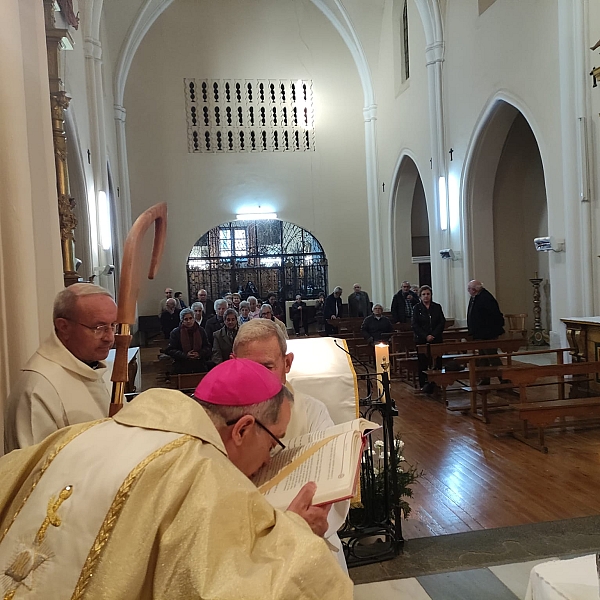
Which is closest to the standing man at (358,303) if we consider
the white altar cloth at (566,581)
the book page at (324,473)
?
the white altar cloth at (566,581)

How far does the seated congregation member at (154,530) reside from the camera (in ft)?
3.21

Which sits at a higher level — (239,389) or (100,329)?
(100,329)

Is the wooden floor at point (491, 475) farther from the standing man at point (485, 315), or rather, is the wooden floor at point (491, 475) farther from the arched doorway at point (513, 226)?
the arched doorway at point (513, 226)

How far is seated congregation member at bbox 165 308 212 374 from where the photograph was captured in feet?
23.7

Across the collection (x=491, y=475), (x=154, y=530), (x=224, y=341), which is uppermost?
(x=154, y=530)

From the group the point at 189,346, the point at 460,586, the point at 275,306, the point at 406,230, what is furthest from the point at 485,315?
the point at 406,230

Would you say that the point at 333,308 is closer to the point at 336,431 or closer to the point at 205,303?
the point at 205,303

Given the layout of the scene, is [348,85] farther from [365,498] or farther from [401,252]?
[365,498]

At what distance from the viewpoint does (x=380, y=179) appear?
16.9 metres

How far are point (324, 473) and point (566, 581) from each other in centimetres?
76

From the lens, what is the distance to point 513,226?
1209 centimetres

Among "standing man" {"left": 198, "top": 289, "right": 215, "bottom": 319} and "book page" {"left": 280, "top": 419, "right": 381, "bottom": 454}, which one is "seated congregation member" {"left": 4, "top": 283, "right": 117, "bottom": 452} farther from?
"standing man" {"left": 198, "top": 289, "right": 215, "bottom": 319}

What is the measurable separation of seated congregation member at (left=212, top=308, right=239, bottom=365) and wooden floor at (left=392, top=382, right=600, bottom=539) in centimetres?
214

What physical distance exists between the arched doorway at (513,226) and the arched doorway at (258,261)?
6.32m
